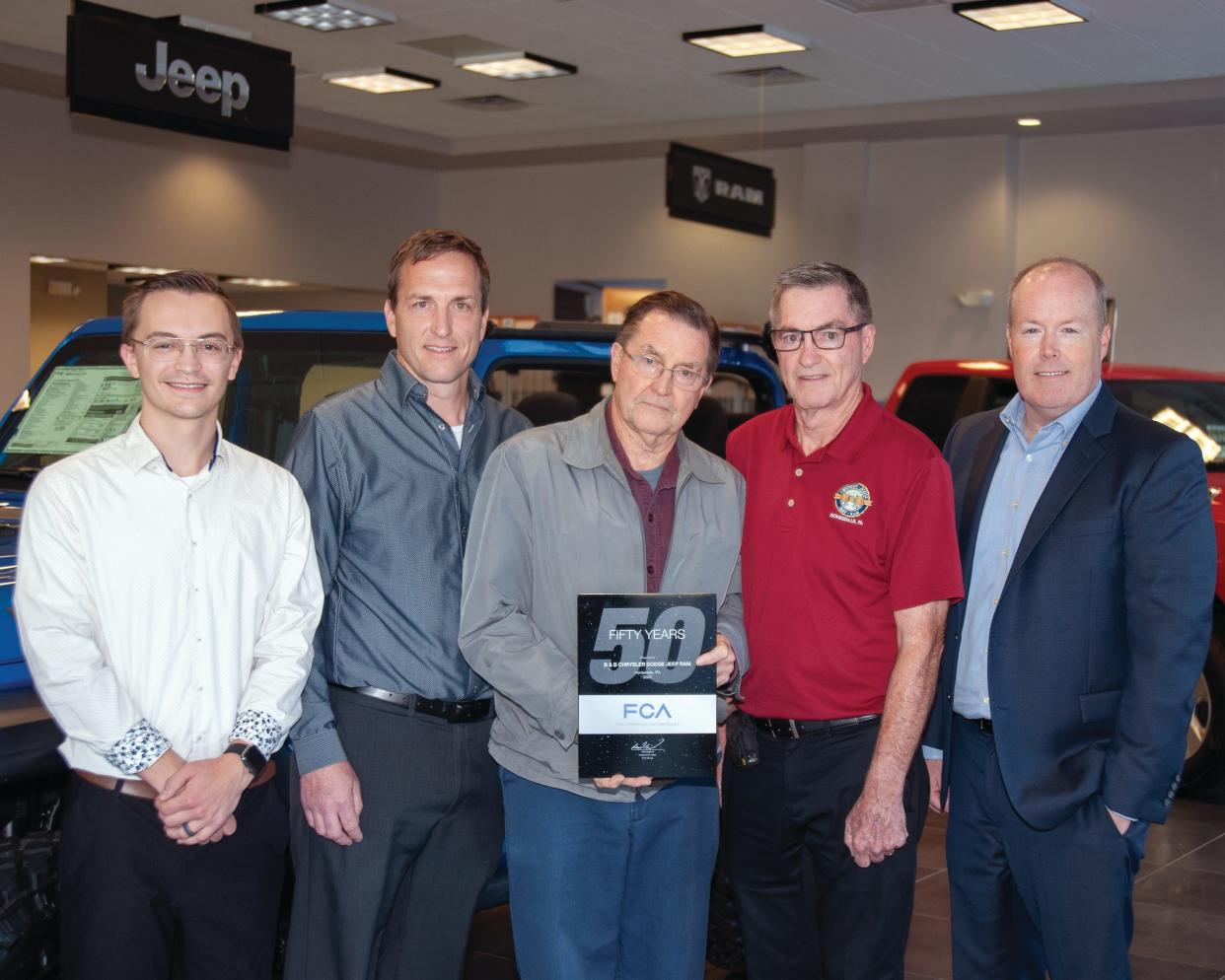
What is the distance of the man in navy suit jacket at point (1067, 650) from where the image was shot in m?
2.84

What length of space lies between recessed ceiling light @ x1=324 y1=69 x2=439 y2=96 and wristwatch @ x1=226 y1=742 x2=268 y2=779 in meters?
10.2

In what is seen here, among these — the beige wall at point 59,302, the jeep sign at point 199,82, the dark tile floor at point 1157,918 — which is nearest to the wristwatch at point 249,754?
the dark tile floor at point 1157,918

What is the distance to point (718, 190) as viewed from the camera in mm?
11555

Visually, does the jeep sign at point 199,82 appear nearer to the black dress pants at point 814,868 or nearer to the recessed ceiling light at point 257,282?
the black dress pants at point 814,868

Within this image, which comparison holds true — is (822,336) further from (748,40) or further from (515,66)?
(515,66)

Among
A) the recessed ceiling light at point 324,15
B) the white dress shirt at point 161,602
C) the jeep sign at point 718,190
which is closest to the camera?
the white dress shirt at point 161,602

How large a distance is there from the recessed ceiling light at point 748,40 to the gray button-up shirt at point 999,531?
25.4ft

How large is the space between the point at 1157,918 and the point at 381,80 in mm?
9710

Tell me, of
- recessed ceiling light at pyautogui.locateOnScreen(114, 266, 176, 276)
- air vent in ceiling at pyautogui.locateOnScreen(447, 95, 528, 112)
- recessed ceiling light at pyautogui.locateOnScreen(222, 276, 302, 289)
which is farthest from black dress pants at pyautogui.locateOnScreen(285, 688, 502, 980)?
recessed ceiling light at pyautogui.locateOnScreen(222, 276, 302, 289)

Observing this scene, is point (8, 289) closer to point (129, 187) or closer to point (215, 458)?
point (129, 187)

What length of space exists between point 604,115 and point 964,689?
11.5 meters

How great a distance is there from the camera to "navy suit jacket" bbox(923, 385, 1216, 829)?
111 inches

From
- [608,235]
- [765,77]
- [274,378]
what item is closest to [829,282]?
[274,378]

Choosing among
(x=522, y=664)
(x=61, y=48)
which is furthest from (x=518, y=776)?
(x=61, y=48)
